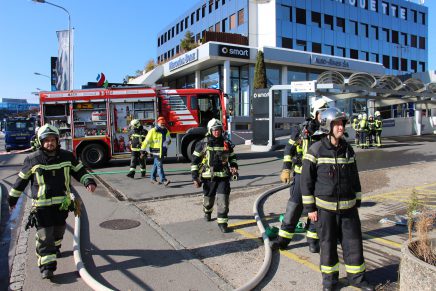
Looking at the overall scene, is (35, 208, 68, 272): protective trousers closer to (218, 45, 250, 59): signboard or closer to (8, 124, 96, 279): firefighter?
(8, 124, 96, 279): firefighter

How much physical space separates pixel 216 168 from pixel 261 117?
530 inches

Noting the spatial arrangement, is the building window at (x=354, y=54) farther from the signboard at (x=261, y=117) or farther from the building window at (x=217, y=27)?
the signboard at (x=261, y=117)

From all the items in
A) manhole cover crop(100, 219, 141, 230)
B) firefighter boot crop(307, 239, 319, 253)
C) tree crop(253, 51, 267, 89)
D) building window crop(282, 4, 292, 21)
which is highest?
building window crop(282, 4, 292, 21)

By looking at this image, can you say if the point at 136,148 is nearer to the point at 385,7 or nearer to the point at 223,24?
the point at 223,24

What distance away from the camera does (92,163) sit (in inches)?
528

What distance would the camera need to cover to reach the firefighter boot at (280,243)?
4.90 meters

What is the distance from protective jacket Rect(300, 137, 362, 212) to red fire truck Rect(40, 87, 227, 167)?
1020 centimetres

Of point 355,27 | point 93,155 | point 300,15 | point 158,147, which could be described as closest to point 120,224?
point 158,147

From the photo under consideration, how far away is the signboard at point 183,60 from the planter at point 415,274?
25.1 m

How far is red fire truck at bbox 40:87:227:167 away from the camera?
43.6 feet

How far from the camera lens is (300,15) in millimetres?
36812

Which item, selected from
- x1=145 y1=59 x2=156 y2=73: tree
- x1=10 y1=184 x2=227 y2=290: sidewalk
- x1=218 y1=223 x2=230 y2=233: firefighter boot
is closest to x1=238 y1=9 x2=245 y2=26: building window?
x1=145 y1=59 x2=156 y2=73: tree

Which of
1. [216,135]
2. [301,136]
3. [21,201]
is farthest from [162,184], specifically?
[301,136]

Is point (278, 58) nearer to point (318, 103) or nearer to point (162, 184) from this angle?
point (162, 184)
